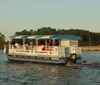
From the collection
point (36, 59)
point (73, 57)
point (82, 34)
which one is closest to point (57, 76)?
point (73, 57)

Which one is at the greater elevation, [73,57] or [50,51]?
[50,51]

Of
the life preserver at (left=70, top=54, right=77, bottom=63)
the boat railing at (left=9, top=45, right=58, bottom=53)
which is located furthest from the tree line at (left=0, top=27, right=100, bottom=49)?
the life preserver at (left=70, top=54, right=77, bottom=63)

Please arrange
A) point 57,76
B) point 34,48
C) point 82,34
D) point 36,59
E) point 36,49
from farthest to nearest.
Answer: point 82,34 < point 34,48 < point 36,49 < point 36,59 < point 57,76

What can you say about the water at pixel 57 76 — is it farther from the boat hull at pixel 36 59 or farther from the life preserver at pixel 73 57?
the life preserver at pixel 73 57

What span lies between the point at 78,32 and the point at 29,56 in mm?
129314

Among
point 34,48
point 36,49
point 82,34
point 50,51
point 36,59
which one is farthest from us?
point 82,34

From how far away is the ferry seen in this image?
45250mm

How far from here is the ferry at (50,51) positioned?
148 feet

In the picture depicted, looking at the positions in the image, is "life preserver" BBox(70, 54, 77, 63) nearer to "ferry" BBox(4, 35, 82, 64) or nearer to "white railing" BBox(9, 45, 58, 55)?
"ferry" BBox(4, 35, 82, 64)

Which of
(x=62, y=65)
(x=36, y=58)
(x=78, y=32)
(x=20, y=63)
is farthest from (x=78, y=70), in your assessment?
(x=78, y=32)

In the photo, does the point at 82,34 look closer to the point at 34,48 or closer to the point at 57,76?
the point at 34,48

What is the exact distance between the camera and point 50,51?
4581 centimetres

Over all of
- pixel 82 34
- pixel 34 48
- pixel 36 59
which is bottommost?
pixel 36 59

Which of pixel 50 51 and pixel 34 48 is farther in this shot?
pixel 34 48
